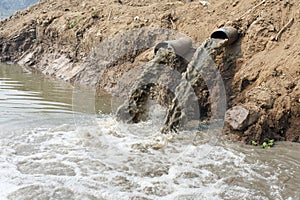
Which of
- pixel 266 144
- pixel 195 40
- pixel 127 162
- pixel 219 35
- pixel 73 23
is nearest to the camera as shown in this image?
pixel 127 162

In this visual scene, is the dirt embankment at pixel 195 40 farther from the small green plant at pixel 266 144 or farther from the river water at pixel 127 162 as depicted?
the river water at pixel 127 162

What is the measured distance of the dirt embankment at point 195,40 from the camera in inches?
229

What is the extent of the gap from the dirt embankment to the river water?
0.58 meters

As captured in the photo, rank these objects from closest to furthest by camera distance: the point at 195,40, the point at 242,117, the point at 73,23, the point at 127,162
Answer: the point at 127,162 < the point at 242,117 < the point at 195,40 < the point at 73,23

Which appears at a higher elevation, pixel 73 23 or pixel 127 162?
pixel 73 23

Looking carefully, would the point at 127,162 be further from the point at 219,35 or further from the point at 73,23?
the point at 73,23

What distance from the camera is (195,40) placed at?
354 inches

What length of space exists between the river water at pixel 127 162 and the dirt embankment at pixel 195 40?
584mm

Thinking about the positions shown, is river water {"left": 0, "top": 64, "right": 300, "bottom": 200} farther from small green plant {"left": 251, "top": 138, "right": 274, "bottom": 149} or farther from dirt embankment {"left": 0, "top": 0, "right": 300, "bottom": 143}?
dirt embankment {"left": 0, "top": 0, "right": 300, "bottom": 143}

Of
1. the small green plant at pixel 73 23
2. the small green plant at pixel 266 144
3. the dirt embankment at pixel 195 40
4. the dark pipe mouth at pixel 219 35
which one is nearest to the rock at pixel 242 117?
the dirt embankment at pixel 195 40

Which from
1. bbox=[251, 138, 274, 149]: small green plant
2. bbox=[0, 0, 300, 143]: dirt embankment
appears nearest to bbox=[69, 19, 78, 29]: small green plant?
bbox=[0, 0, 300, 143]: dirt embankment

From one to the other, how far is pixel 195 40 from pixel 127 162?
496 centimetres

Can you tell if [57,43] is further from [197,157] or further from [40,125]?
[197,157]

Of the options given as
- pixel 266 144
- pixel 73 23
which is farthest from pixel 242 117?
pixel 73 23
